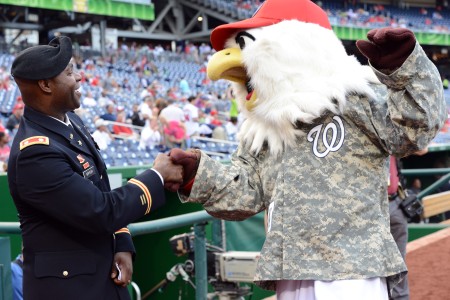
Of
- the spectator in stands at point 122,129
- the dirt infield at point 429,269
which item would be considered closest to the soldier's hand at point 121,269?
the dirt infield at point 429,269

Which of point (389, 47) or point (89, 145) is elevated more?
point (389, 47)

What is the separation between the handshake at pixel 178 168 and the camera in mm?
2354

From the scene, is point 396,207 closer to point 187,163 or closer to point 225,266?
point 225,266

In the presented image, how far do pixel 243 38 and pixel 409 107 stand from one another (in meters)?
0.62

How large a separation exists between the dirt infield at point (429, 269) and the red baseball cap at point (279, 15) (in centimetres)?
241

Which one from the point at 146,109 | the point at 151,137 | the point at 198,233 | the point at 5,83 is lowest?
the point at 198,233

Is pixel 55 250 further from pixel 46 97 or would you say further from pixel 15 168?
pixel 46 97

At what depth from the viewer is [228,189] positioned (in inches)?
94.1

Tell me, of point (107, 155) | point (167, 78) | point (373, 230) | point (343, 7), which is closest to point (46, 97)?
point (373, 230)

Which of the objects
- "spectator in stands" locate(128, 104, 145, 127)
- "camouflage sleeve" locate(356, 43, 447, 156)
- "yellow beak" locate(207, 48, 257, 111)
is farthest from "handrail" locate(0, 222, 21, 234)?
"spectator in stands" locate(128, 104, 145, 127)

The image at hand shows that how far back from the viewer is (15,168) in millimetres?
2164

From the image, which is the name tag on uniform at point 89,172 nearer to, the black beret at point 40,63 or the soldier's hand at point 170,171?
the soldier's hand at point 170,171

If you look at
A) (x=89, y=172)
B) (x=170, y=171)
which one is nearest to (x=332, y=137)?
(x=170, y=171)

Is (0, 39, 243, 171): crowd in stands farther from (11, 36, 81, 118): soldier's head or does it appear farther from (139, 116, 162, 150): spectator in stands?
(11, 36, 81, 118): soldier's head
